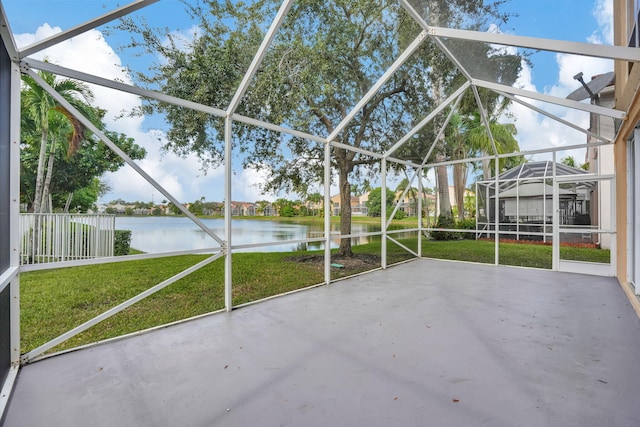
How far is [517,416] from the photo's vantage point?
172 centimetres

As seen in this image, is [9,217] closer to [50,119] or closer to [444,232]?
[50,119]

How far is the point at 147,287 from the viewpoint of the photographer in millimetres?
5352

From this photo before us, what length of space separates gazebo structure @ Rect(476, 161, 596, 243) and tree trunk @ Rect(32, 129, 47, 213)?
28.1ft

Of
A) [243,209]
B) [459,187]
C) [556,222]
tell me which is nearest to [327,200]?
[243,209]

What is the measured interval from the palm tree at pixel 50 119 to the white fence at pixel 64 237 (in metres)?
0.23

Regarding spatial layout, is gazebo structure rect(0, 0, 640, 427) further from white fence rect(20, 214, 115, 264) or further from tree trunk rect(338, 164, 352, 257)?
tree trunk rect(338, 164, 352, 257)

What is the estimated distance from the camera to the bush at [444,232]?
11633mm

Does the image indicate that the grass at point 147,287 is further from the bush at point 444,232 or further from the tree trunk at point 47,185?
the bush at point 444,232

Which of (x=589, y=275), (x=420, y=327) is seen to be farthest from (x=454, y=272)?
(x=420, y=327)

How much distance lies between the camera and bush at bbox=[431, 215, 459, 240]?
458 inches

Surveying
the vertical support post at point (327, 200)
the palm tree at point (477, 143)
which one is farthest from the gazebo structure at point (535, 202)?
the vertical support post at point (327, 200)

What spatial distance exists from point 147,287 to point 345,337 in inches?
164

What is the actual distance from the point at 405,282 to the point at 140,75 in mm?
4864

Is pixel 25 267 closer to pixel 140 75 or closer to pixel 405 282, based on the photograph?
pixel 140 75
